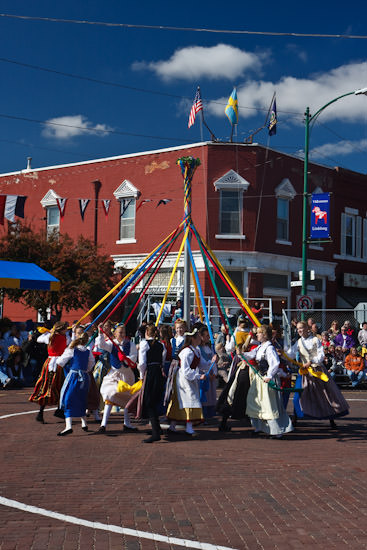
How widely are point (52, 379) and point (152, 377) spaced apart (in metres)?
2.00

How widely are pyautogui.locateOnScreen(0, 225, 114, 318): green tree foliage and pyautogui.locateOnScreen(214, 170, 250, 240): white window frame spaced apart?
500cm

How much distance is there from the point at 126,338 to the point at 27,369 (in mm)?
7520

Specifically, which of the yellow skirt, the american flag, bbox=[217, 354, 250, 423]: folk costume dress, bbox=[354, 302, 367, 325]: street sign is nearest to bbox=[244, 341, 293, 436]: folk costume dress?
bbox=[217, 354, 250, 423]: folk costume dress

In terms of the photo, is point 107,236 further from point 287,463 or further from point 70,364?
point 287,463

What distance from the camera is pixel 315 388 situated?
412 inches

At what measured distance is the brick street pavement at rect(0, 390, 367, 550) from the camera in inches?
202

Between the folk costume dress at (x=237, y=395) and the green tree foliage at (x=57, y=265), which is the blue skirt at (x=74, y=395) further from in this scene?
the green tree foliage at (x=57, y=265)

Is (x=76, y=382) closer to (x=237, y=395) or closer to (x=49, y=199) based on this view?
(x=237, y=395)

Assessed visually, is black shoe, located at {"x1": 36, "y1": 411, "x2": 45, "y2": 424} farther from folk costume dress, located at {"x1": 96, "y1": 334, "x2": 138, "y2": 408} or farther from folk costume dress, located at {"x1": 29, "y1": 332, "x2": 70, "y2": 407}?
folk costume dress, located at {"x1": 96, "y1": 334, "x2": 138, "y2": 408}

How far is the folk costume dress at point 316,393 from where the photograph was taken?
10305 mm

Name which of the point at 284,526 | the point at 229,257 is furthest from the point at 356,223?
the point at 284,526

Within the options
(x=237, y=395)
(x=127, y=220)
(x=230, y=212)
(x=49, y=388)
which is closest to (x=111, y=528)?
(x=237, y=395)

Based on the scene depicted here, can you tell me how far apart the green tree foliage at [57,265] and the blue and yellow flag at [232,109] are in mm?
7301

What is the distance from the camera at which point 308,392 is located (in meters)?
10.5
